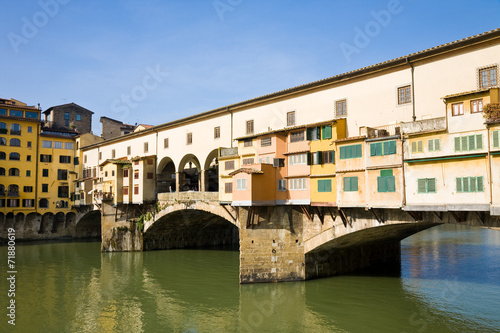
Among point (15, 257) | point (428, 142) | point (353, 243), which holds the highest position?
point (428, 142)

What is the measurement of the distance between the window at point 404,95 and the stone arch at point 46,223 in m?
62.8

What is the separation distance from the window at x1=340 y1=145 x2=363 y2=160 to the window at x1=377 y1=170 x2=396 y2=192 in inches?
83.7

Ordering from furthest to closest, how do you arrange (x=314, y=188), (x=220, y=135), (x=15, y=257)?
1. (x=15, y=257)
2. (x=220, y=135)
3. (x=314, y=188)

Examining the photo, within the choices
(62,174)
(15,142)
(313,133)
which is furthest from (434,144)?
(15,142)

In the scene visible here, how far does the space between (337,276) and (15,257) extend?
40274 millimetres

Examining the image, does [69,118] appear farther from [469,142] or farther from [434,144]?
[469,142]

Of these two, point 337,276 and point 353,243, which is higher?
point 353,243

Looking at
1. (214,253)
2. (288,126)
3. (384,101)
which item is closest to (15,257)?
(214,253)

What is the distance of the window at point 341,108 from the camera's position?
28792mm

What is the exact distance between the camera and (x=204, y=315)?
81.4 ft

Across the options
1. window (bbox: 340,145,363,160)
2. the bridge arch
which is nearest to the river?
the bridge arch

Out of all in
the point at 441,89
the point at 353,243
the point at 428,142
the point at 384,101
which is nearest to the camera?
the point at 428,142

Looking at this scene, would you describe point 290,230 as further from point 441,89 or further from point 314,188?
point 441,89

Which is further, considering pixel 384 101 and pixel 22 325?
pixel 384 101
